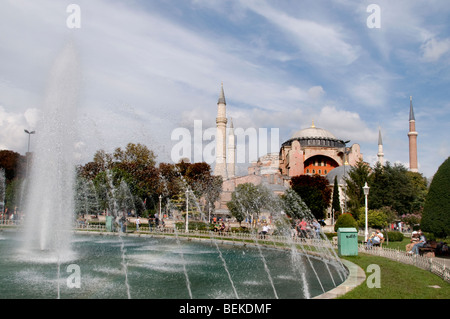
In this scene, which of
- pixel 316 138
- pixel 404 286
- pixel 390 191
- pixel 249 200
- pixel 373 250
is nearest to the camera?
pixel 404 286

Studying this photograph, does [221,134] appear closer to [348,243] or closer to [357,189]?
[357,189]

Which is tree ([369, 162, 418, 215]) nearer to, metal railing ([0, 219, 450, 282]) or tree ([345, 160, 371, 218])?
tree ([345, 160, 371, 218])

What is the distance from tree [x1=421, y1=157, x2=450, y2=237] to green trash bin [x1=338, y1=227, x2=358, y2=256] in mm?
2512

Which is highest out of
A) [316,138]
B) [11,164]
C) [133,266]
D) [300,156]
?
[316,138]

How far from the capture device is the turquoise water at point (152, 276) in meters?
7.20

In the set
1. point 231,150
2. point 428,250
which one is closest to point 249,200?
point 428,250

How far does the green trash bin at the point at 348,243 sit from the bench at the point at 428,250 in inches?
91.4

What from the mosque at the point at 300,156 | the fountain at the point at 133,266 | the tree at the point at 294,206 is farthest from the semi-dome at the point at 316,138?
the fountain at the point at 133,266

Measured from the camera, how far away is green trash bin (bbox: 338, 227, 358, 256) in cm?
1209

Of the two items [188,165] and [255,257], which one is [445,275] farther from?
[188,165]

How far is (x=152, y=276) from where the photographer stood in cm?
890

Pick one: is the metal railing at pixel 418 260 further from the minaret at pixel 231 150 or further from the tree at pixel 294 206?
the minaret at pixel 231 150

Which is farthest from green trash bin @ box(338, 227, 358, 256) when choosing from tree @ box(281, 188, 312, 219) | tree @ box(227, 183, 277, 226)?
tree @ box(281, 188, 312, 219)

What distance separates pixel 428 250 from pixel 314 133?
58.5m
